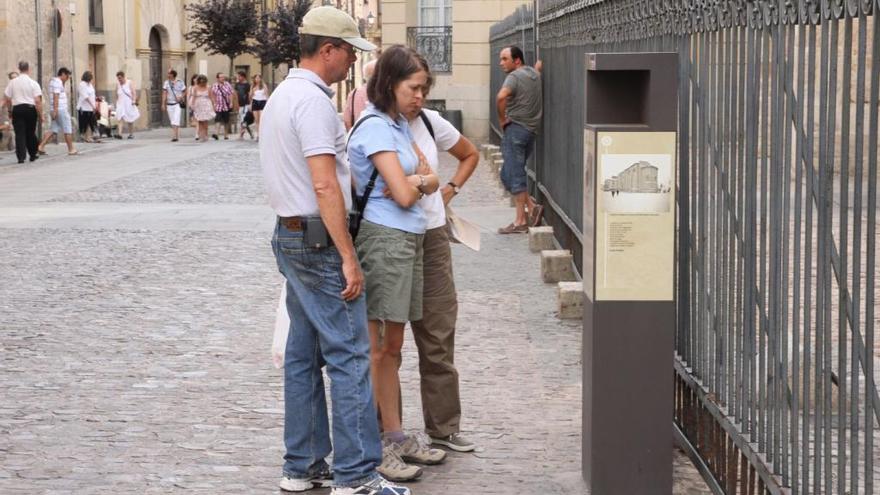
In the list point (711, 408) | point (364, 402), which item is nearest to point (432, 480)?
point (364, 402)

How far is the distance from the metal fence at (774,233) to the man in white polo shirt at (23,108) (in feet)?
68.3

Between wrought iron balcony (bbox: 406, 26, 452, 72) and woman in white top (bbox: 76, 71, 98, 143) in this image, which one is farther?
wrought iron balcony (bbox: 406, 26, 452, 72)

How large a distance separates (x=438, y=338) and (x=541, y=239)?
6802mm

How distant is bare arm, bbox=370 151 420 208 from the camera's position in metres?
5.73

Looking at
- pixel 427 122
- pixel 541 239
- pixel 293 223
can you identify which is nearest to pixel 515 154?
pixel 541 239

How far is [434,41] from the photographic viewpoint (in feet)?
111

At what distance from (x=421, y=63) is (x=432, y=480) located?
1685 millimetres

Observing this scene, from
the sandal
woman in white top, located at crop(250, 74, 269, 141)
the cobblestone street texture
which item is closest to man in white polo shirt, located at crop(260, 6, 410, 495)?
the cobblestone street texture

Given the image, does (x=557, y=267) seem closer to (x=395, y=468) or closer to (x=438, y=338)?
(x=438, y=338)

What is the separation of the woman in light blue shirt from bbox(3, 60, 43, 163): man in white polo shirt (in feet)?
69.7

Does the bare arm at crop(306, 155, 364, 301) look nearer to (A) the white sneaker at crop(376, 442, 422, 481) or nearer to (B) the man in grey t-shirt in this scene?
(A) the white sneaker at crop(376, 442, 422, 481)

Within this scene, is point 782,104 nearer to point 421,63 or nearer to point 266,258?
point 421,63

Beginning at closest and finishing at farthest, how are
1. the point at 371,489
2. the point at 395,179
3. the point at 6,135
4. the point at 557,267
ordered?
the point at 371,489 < the point at 395,179 < the point at 557,267 < the point at 6,135

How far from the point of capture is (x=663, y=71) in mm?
5473
